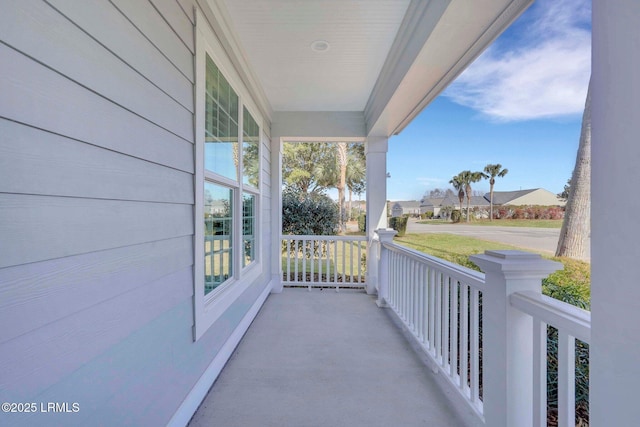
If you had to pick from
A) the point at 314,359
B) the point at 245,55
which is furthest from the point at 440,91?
the point at 314,359

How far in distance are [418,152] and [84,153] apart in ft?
19.8

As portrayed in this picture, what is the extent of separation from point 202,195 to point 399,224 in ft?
10.9

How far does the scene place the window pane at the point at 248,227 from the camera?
3.02m

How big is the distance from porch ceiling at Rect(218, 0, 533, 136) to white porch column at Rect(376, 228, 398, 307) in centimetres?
142

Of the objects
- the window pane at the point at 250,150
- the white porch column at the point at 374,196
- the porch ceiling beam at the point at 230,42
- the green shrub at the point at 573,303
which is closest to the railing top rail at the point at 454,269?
the green shrub at the point at 573,303

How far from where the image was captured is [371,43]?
2527mm

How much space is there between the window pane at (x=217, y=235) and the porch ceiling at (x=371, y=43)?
137 centimetres

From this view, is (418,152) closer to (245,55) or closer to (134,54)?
(245,55)

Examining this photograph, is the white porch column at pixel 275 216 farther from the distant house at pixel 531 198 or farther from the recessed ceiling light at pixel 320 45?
the distant house at pixel 531 198

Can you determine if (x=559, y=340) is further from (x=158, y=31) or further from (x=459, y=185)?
(x=158, y=31)

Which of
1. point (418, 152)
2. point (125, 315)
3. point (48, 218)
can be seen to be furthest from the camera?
point (418, 152)

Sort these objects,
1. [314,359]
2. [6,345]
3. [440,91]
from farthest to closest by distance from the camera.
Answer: [440,91] < [314,359] < [6,345]

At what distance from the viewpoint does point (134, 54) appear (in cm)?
117

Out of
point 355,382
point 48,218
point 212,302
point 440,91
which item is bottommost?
point 355,382
